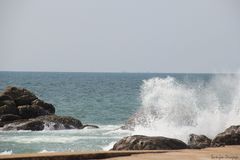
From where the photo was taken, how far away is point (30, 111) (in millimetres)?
31734

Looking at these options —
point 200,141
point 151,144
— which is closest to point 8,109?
point 200,141

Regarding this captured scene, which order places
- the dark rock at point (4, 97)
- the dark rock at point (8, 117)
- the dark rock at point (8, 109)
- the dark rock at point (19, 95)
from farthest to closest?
the dark rock at point (19, 95) → the dark rock at point (4, 97) → the dark rock at point (8, 109) → the dark rock at point (8, 117)

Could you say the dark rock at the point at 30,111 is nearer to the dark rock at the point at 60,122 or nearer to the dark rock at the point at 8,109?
the dark rock at the point at 8,109

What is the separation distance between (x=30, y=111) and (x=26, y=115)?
41 centimetres

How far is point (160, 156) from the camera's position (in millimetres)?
10383

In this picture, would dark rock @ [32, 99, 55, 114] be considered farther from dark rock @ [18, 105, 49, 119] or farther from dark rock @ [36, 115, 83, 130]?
dark rock @ [36, 115, 83, 130]

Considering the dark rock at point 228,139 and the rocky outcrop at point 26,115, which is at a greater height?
the dark rock at point 228,139

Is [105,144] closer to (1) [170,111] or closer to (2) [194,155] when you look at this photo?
(1) [170,111]

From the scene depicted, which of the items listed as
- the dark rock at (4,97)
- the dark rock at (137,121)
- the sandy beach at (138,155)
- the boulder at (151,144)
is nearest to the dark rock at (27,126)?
the dark rock at (4,97)

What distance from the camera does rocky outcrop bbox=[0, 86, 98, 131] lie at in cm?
2831

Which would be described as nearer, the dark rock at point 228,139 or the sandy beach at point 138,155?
the sandy beach at point 138,155

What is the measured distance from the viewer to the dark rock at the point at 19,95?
3278 cm

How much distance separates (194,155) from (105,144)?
10.7m

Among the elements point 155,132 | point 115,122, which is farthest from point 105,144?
point 115,122
